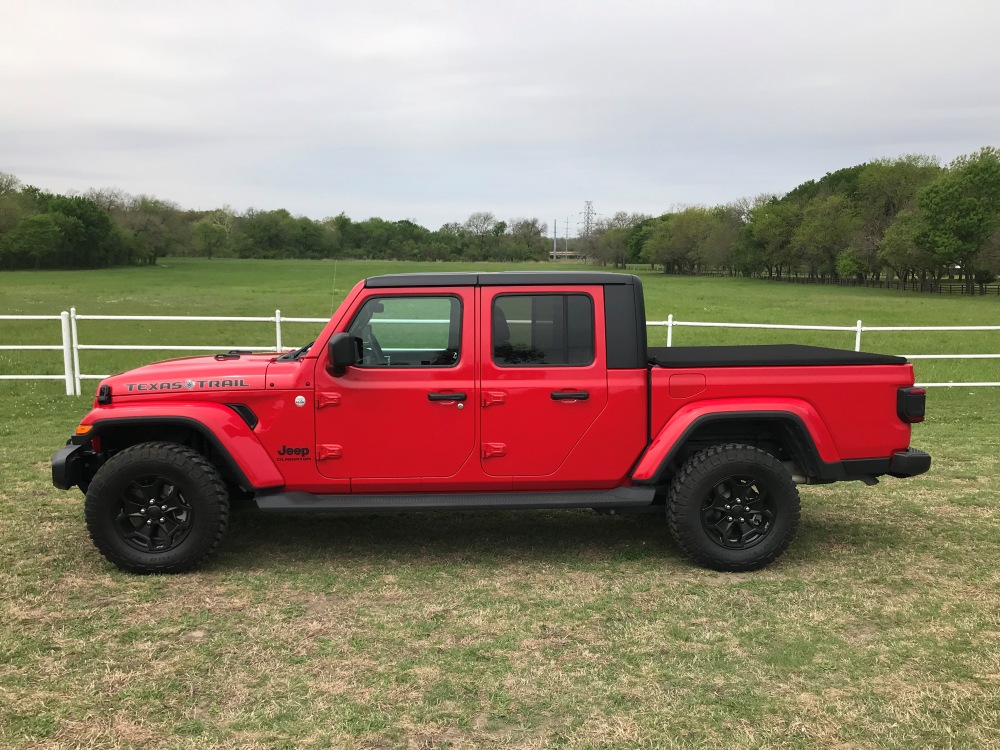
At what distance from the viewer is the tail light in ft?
16.1

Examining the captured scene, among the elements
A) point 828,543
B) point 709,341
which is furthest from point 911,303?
point 828,543

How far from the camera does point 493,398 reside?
484cm

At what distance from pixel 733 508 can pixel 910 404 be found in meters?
1.24

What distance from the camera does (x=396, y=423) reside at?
4840 millimetres

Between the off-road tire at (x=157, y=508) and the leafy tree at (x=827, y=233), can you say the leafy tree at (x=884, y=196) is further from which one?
the off-road tire at (x=157, y=508)

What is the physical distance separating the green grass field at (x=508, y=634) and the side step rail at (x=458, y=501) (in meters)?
0.43

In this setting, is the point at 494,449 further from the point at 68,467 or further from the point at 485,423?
the point at 68,467

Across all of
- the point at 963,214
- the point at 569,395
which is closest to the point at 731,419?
the point at 569,395

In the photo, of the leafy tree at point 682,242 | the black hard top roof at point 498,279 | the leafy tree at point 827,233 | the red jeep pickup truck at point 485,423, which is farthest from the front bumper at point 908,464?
the leafy tree at point 682,242

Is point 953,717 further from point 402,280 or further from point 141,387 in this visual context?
point 141,387

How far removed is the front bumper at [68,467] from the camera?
4824 millimetres

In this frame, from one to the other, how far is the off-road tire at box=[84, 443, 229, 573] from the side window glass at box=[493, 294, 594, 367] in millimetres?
1920

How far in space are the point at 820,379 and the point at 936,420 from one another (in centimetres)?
663

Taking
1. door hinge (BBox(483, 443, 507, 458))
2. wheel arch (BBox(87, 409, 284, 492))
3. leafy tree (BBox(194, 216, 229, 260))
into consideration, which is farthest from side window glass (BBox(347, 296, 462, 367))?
leafy tree (BBox(194, 216, 229, 260))
